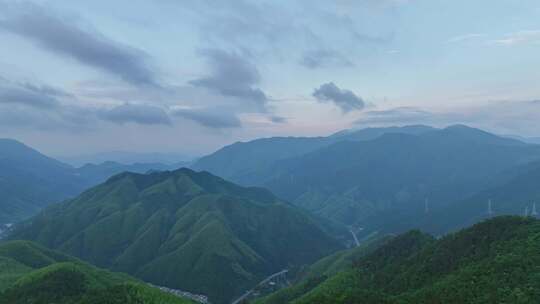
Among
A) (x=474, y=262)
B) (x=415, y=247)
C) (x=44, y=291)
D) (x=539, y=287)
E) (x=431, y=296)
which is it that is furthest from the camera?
(x=415, y=247)

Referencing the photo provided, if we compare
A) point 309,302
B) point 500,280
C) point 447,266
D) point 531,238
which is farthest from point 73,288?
point 531,238

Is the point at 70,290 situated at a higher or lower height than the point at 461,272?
lower

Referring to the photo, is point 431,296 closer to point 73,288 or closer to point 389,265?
point 389,265

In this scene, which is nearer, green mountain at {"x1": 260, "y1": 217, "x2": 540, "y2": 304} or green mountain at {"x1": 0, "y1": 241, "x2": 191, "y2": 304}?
green mountain at {"x1": 260, "y1": 217, "x2": 540, "y2": 304}

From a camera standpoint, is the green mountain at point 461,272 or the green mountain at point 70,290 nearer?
the green mountain at point 461,272

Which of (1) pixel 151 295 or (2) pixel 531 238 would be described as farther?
(1) pixel 151 295

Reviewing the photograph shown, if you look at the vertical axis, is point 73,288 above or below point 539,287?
below

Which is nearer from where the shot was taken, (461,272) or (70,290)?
(461,272)

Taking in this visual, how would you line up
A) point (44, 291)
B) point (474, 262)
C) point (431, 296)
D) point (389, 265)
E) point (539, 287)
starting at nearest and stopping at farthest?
point (539, 287), point (431, 296), point (474, 262), point (44, 291), point (389, 265)
